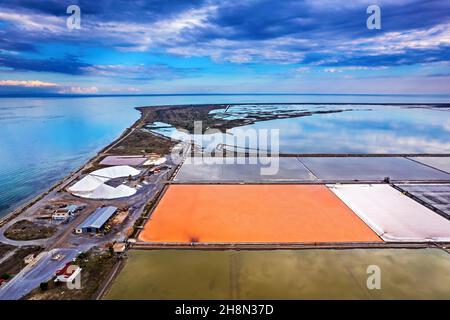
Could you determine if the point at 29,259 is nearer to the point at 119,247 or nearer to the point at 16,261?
the point at 16,261

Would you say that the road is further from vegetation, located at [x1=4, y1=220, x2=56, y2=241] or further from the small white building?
the small white building

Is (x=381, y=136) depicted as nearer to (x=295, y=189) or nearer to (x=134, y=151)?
(x=295, y=189)

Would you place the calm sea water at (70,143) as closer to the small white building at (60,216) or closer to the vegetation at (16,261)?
the small white building at (60,216)

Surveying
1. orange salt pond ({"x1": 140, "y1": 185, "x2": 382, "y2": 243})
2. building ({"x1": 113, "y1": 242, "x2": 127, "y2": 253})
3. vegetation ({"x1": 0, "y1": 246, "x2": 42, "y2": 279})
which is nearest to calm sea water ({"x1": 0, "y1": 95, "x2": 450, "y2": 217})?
vegetation ({"x1": 0, "y1": 246, "x2": 42, "y2": 279})

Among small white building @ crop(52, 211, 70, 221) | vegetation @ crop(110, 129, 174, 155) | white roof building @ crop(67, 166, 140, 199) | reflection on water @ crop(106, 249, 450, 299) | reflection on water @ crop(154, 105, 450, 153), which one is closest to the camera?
reflection on water @ crop(106, 249, 450, 299)

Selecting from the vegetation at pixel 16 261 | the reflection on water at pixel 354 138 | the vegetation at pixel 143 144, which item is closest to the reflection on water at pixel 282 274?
the vegetation at pixel 16 261

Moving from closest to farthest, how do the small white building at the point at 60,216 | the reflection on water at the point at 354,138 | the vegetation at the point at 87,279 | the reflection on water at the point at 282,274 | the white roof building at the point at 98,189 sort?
the vegetation at the point at 87,279 → the reflection on water at the point at 282,274 → the small white building at the point at 60,216 → the white roof building at the point at 98,189 → the reflection on water at the point at 354,138

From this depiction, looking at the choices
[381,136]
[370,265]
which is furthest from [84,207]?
[381,136]

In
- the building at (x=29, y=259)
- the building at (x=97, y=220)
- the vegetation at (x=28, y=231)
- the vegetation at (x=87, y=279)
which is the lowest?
the vegetation at (x=87, y=279)
